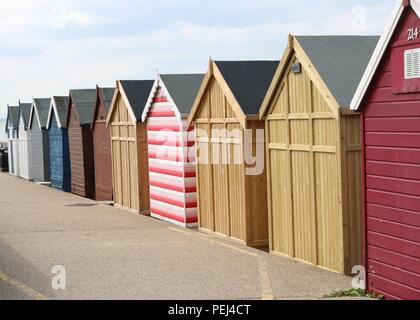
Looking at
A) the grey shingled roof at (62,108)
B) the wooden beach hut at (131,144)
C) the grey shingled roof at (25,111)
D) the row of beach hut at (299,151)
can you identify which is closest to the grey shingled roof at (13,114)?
the grey shingled roof at (25,111)

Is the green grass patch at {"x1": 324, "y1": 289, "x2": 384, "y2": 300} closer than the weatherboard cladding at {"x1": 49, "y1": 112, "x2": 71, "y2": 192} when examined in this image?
Yes

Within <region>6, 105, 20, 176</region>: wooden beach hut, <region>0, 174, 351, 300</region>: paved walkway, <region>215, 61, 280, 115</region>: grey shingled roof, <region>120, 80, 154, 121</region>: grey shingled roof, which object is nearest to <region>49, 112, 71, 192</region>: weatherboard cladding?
<region>120, 80, 154, 121</region>: grey shingled roof

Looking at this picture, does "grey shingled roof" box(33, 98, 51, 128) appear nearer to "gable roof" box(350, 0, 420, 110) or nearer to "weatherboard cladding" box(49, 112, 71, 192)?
"weatherboard cladding" box(49, 112, 71, 192)

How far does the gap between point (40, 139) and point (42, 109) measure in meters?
1.28

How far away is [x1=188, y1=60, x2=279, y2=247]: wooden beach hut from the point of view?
13953 mm

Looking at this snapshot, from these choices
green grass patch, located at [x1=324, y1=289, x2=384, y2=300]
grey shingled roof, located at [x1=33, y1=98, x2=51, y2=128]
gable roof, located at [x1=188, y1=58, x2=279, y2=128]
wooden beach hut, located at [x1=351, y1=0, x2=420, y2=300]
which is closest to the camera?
wooden beach hut, located at [x1=351, y1=0, x2=420, y2=300]

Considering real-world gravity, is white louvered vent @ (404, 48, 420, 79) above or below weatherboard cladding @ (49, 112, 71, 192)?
above

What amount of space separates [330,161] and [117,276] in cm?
370

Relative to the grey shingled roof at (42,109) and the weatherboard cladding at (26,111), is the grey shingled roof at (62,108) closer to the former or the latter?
the grey shingled roof at (42,109)

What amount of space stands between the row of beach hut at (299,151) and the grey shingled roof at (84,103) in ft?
8.73

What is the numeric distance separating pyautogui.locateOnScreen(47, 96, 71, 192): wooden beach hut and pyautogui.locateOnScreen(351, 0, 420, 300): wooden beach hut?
1913 centimetres

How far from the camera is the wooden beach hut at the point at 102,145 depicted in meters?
22.5

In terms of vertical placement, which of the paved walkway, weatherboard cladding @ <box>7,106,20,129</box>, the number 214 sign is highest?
the number 214 sign

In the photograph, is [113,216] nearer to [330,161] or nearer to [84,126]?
A: [84,126]
